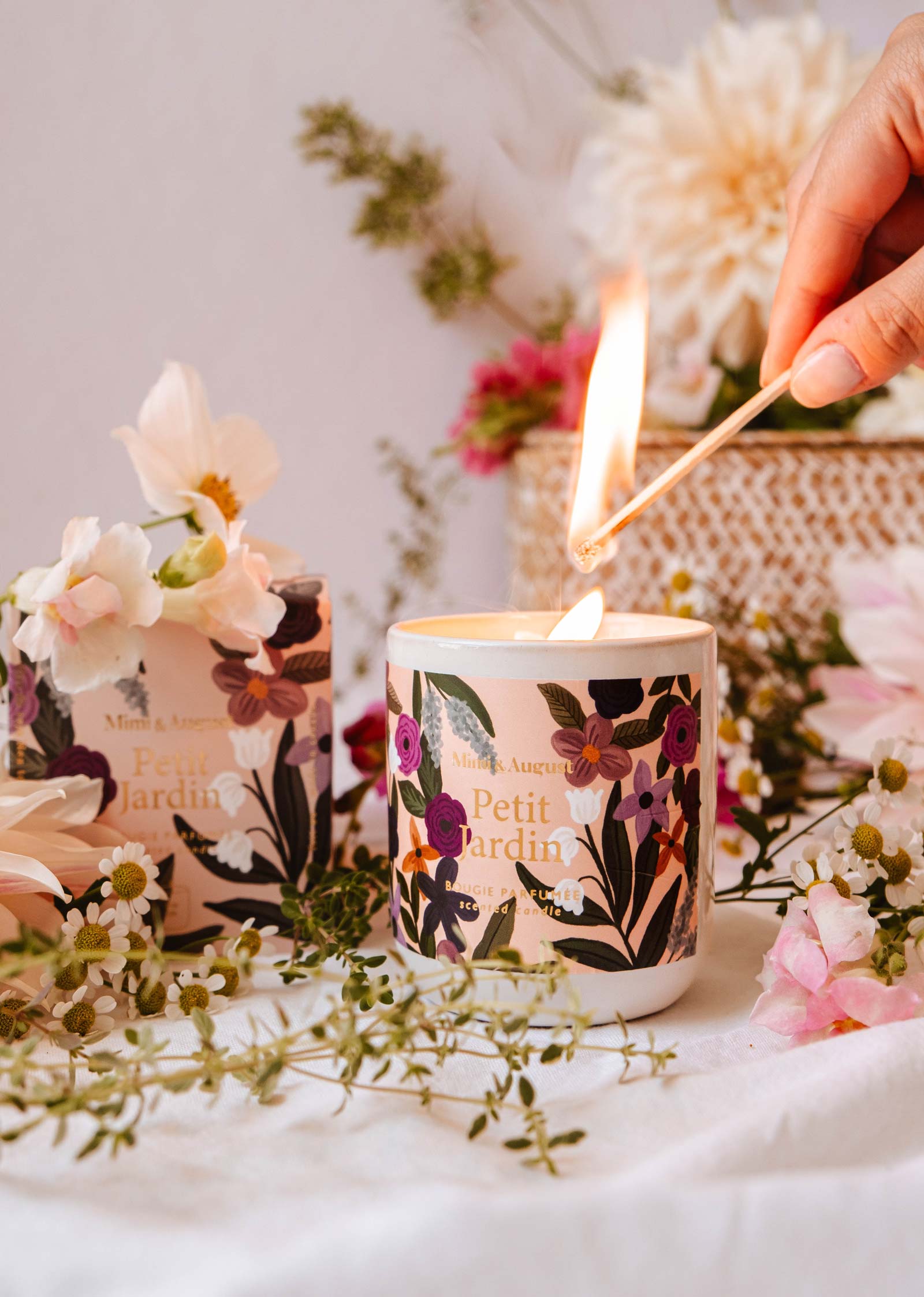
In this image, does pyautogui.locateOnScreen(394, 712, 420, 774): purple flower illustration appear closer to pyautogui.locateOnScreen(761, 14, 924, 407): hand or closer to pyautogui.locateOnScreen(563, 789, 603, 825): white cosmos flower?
pyautogui.locateOnScreen(563, 789, 603, 825): white cosmos flower

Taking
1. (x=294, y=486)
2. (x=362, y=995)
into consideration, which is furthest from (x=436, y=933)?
(x=294, y=486)

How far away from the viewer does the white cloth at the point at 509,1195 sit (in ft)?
0.85

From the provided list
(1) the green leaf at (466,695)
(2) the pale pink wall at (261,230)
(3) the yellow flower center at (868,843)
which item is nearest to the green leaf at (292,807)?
(1) the green leaf at (466,695)

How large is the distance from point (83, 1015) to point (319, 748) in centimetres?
15

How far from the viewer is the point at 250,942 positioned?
0.42 meters

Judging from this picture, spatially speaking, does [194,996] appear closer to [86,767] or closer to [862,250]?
[86,767]

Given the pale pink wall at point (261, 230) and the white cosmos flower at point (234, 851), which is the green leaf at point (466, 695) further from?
the pale pink wall at point (261, 230)

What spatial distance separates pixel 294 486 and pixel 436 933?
0.59 meters

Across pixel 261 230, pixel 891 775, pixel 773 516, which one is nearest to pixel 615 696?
pixel 891 775

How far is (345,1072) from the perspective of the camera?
32 centimetres

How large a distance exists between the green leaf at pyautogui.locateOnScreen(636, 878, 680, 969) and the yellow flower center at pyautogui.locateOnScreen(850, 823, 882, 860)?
6 cm

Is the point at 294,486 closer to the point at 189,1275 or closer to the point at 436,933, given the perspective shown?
the point at 436,933

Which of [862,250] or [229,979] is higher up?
[862,250]

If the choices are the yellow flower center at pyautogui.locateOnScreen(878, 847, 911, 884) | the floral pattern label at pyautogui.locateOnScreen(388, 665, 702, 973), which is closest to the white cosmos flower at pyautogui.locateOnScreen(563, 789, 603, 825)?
the floral pattern label at pyautogui.locateOnScreen(388, 665, 702, 973)
